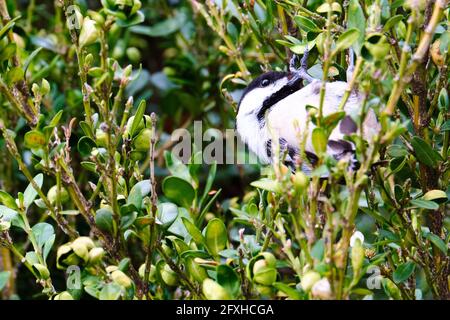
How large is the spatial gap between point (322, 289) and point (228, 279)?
0.66ft

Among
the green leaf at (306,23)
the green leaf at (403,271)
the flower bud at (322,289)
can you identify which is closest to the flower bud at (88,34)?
the green leaf at (306,23)

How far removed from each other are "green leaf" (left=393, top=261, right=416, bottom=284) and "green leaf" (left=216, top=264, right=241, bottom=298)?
0.32 m

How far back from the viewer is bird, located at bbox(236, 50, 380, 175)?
142cm

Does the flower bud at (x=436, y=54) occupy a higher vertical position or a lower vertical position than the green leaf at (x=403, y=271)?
higher

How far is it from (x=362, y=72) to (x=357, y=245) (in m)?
0.28

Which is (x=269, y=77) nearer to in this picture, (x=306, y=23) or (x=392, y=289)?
(x=306, y=23)

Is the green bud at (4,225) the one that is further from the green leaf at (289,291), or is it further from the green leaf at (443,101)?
the green leaf at (443,101)

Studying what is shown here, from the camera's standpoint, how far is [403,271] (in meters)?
1.25

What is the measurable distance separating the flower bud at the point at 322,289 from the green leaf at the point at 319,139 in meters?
0.21

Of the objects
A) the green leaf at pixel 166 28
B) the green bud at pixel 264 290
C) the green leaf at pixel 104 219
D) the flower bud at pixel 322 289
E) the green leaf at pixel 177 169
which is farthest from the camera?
the green leaf at pixel 166 28

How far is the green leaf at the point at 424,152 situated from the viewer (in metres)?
1.31

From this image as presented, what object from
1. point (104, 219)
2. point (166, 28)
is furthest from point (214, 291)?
point (166, 28)

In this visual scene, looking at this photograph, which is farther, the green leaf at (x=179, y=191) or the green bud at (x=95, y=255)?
the green leaf at (x=179, y=191)

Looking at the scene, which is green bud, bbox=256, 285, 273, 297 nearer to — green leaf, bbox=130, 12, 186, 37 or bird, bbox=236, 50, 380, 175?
bird, bbox=236, 50, 380, 175
